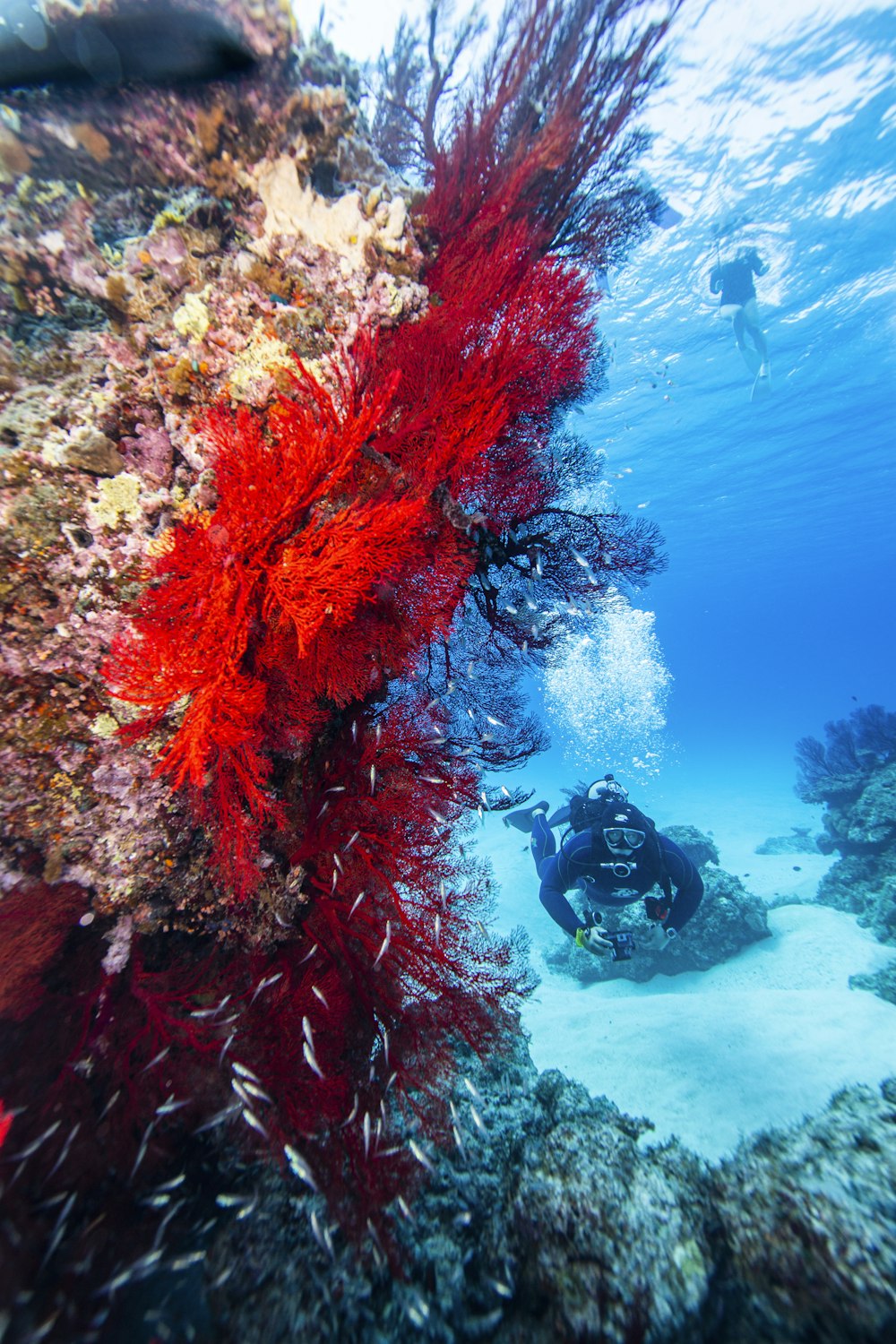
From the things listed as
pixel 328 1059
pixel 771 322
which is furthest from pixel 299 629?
pixel 771 322

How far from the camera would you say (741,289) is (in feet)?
60.4

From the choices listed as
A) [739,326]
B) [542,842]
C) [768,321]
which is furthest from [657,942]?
[768,321]

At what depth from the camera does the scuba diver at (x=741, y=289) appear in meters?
17.5

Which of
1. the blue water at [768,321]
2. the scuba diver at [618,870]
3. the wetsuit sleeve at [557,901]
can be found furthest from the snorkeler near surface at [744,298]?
the wetsuit sleeve at [557,901]

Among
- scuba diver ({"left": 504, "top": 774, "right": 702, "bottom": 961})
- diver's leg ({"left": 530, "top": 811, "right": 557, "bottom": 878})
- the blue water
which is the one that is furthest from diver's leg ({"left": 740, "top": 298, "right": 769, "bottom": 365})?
scuba diver ({"left": 504, "top": 774, "right": 702, "bottom": 961})

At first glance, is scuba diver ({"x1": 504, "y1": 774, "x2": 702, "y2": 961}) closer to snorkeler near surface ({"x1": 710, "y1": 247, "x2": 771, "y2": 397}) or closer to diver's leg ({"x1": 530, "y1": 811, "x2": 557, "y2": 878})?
diver's leg ({"x1": 530, "y1": 811, "x2": 557, "y2": 878})

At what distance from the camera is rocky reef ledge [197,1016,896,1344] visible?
2322 mm

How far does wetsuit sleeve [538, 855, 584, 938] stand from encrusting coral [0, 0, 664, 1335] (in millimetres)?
4833

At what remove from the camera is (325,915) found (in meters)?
3.70

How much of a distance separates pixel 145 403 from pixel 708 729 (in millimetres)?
90103

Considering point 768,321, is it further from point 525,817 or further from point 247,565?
point 247,565

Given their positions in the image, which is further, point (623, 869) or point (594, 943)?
point (623, 869)

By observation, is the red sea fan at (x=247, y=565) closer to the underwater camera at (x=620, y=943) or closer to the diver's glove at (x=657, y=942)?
the underwater camera at (x=620, y=943)

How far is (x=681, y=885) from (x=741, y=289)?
2110cm
